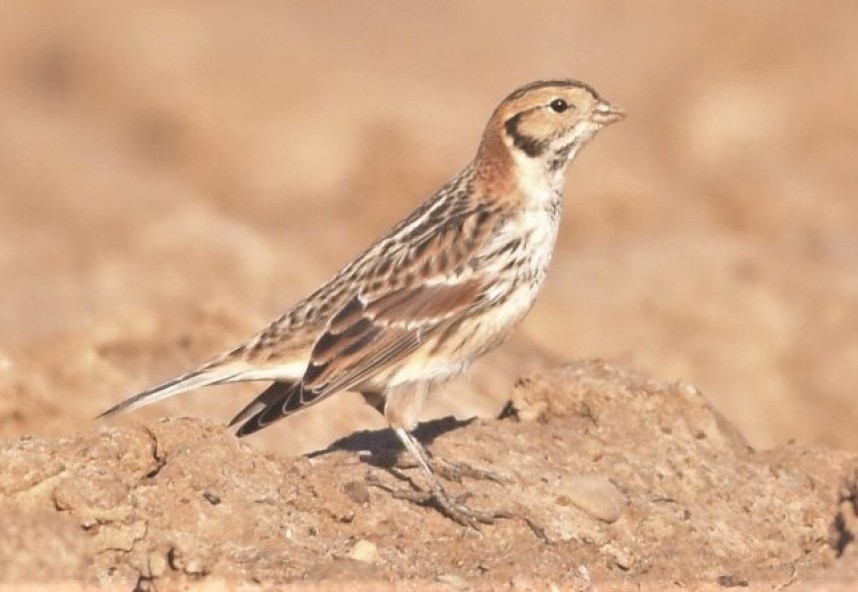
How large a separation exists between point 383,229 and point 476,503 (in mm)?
10437

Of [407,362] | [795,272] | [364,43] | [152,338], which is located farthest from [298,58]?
[407,362]

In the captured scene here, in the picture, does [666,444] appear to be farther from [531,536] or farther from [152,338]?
[152,338]

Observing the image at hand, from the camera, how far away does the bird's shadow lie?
10422 millimetres

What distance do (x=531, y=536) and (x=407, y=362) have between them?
1.26m

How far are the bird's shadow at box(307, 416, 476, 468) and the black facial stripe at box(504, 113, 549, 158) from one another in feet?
4.28

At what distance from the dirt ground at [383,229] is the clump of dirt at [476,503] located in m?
0.02

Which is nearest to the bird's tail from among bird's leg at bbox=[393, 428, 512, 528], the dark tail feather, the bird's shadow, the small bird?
the small bird

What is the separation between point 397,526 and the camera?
372 inches

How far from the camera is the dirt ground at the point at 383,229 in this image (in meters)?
9.08

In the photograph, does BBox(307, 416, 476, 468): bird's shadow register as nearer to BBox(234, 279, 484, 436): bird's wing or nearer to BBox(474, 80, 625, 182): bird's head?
BBox(234, 279, 484, 436): bird's wing

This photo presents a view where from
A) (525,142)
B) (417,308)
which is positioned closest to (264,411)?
(417,308)

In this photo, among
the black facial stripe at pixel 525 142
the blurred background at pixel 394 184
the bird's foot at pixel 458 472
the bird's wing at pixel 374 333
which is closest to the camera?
the bird's foot at pixel 458 472

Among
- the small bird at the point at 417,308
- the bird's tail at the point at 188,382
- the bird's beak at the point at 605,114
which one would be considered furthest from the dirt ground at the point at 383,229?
the bird's beak at the point at 605,114

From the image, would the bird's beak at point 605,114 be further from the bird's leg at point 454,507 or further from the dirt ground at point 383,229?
the bird's leg at point 454,507
